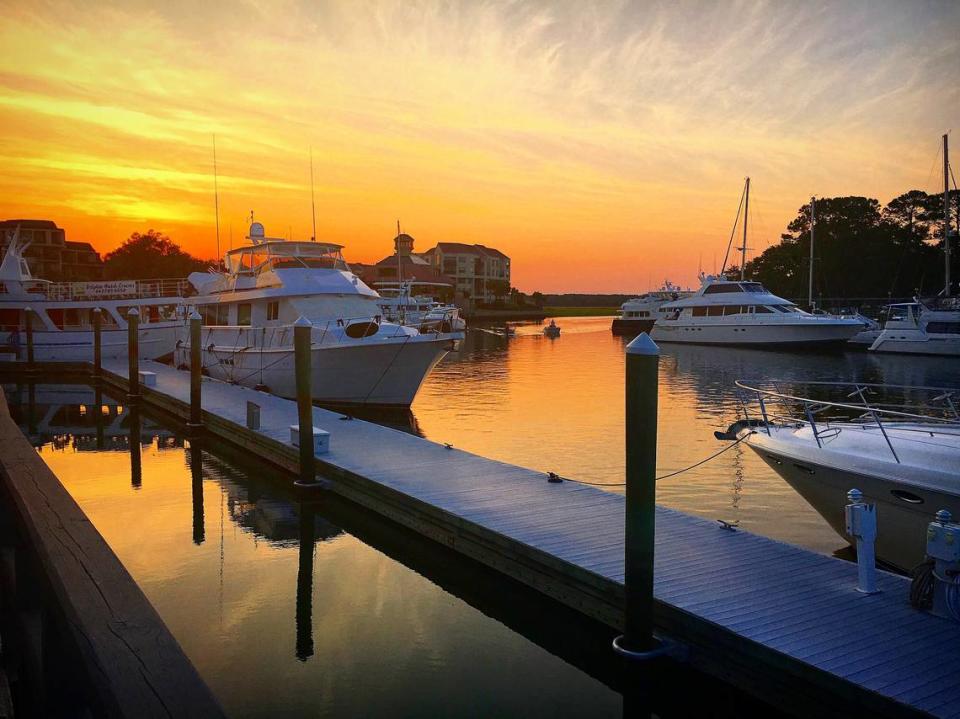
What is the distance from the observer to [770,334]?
50.9 m

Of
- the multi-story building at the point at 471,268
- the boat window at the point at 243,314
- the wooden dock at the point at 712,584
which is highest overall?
the multi-story building at the point at 471,268

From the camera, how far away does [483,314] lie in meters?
105

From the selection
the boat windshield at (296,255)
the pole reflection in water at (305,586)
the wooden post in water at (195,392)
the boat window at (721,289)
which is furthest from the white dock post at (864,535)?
the boat window at (721,289)

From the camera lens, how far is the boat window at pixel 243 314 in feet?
80.4

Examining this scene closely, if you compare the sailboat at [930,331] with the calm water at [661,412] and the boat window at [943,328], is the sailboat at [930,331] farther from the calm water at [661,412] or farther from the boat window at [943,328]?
the calm water at [661,412]

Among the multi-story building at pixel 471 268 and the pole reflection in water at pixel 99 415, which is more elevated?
the multi-story building at pixel 471 268

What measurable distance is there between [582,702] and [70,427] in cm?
1913

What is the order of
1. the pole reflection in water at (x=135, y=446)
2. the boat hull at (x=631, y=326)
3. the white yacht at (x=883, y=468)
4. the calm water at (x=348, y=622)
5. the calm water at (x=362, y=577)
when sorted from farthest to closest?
the boat hull at (x=631, y=326) → the pole reflection in water at (x=135, y=446) → the white yacht at (x=883, y=468) → the calm water at (x=362, y=577) → the calm water at (x=348, y=622)

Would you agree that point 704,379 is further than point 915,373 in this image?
No

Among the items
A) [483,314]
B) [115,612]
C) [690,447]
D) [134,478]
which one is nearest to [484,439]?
[690,447]

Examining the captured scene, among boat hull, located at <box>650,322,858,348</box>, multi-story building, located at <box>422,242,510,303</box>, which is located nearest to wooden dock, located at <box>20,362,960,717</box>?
boat hull, located at <box>650,322,858,348</box>

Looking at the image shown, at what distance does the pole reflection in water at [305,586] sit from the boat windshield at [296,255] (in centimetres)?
1346

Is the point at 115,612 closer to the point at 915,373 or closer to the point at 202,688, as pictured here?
the point at 202,688

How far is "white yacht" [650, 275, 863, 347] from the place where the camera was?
49250 mm
